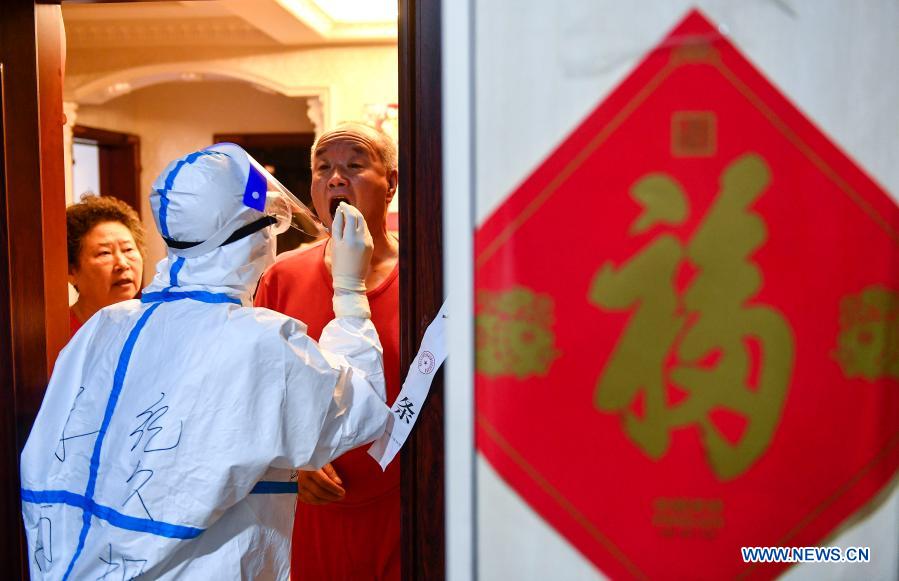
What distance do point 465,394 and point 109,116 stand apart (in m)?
4.83

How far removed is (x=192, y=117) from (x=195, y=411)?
478cm

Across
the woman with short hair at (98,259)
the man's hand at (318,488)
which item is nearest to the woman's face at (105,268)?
the woman with short hair at (98,259)

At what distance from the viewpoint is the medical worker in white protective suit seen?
3.36 ft

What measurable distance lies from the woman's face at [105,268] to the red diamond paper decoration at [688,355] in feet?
4.60

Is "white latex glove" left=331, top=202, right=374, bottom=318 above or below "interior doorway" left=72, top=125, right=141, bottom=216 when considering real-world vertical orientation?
below

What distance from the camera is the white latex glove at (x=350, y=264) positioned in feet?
4.00

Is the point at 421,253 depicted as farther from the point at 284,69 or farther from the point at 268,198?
the point at 284,69

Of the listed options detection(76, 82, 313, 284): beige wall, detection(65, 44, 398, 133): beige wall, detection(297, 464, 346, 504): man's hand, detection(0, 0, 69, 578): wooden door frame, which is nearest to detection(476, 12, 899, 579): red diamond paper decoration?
detection(297, 464, 346, 504): man's hand

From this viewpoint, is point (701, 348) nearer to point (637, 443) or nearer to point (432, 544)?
point (637, 443)

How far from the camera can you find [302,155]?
215 inches

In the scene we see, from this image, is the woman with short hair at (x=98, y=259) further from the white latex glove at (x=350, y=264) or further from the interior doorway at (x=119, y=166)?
the interior doorway at (x=119, y=166)

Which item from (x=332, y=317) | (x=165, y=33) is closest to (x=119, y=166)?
(x=165, y=33)

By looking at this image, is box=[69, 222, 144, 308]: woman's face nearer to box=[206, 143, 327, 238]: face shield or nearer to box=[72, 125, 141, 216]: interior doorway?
box=[206, 143, 327, 238]: face shield

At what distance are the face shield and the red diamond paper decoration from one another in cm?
43
